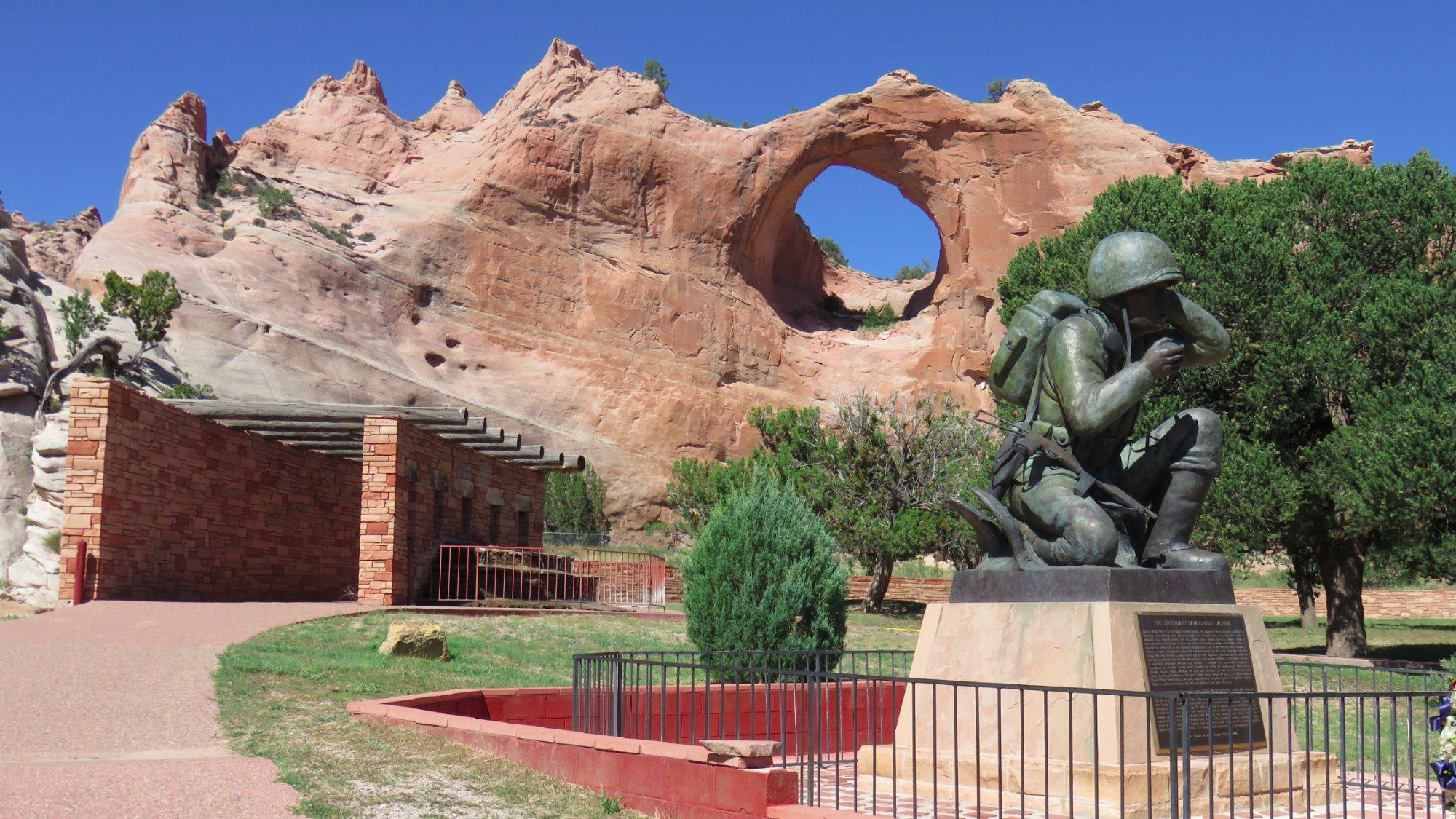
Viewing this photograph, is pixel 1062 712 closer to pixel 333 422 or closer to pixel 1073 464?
pixel 1073 464

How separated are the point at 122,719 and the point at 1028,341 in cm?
661

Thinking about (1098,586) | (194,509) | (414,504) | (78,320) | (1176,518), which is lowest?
(1098,586)

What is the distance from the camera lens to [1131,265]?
716cm

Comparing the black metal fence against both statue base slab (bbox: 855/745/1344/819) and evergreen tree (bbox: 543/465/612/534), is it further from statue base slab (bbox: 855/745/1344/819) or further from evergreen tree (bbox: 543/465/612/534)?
evergreen tree (bbox: 543/465/612/534)

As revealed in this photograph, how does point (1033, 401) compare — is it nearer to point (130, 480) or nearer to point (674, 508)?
point (130, 480)

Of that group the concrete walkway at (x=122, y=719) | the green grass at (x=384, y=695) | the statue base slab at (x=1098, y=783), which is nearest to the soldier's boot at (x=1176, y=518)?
the statue base slab at (x=1098, y=783)

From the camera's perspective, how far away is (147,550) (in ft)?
54.7

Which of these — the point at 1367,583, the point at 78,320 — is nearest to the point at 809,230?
the point at 1367,583

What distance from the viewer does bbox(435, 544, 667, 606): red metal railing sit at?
64.1ft

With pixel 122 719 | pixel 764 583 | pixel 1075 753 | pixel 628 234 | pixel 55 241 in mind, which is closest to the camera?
pixel 1075 753

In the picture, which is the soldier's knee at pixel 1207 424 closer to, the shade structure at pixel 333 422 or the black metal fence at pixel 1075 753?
the black metal fence at pixel 1075 753

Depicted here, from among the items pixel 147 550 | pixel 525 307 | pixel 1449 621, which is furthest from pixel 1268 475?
pixel 525 307

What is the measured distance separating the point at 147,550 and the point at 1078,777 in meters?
14.4

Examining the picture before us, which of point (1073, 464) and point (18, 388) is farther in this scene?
point (18, 388)
